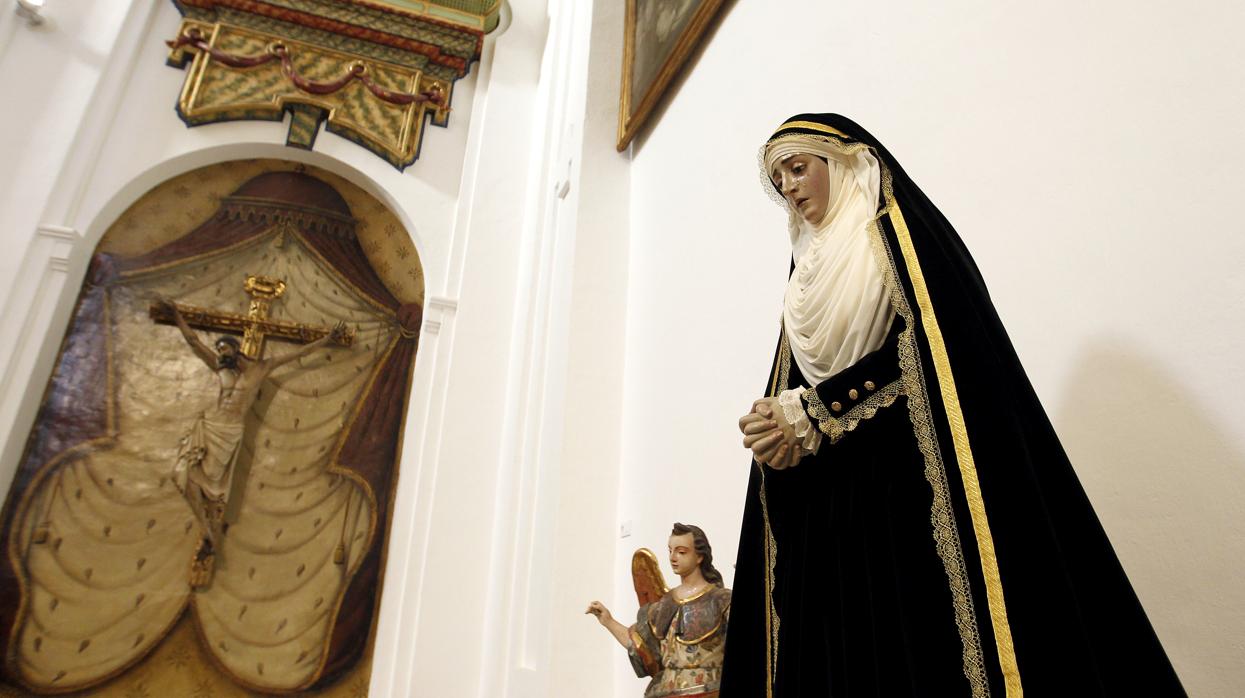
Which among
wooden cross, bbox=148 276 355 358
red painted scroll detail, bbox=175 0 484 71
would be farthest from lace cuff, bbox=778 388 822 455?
red painted scroll detail, bbox=175 0 484 71

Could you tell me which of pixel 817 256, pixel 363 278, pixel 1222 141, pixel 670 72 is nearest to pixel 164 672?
pixel 363 278

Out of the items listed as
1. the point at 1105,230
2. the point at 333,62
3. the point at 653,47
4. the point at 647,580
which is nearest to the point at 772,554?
the point at 647,580

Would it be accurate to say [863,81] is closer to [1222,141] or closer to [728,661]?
[1222,141]

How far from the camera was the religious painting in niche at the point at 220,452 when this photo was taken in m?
5.11

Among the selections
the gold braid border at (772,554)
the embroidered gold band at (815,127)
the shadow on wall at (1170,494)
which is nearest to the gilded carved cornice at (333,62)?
the embroidered gold band at (815,127)

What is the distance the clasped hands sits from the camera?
1.62 m

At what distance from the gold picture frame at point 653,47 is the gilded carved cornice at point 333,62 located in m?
1.99

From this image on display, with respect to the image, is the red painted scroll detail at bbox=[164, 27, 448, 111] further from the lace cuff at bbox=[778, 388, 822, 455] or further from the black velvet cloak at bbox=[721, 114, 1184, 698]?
the lace cuff at bbox=[778, 388, 822, 455]

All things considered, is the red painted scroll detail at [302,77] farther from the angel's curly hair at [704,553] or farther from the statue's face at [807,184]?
the statue's face at [807,184]

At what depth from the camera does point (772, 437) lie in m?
1.62

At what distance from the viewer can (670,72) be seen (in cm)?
484

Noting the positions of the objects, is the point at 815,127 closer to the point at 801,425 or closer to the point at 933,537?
the point at 801,425

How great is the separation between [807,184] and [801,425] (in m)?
0.56

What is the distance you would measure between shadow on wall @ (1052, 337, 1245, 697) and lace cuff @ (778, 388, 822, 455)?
64 cm
